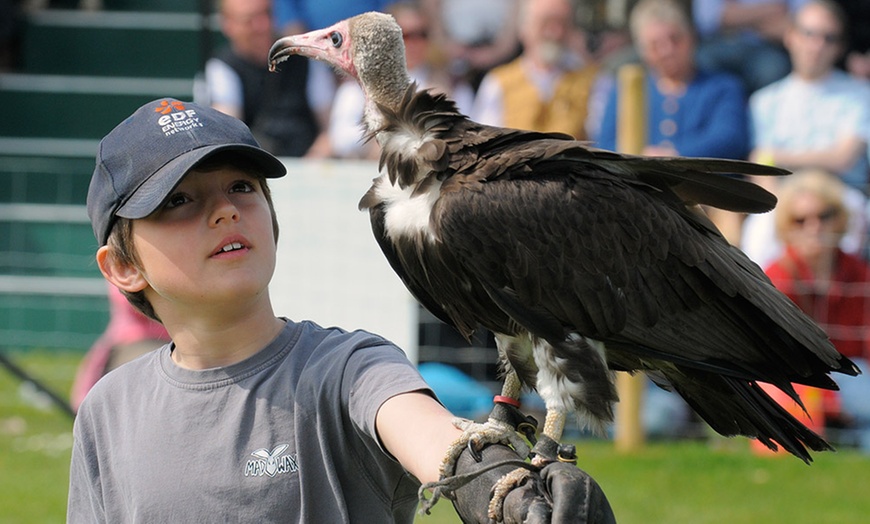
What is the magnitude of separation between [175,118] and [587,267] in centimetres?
123

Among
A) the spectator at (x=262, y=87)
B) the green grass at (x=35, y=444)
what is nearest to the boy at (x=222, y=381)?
the green grass at (x=35, y=444)

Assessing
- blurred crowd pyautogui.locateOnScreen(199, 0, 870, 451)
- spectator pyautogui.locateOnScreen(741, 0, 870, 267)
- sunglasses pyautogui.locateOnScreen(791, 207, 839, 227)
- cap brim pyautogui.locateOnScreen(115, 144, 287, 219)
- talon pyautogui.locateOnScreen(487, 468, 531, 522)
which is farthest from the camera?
spectator pyautogui.locateOnScreen(741, 0, 870, 267)

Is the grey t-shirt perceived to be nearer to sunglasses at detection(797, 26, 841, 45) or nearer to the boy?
the boy

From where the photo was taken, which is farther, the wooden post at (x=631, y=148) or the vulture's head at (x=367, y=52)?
the wooden post at (x=631, y=148)

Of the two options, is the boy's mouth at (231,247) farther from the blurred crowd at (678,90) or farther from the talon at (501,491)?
the blurred crowd at (678,90)

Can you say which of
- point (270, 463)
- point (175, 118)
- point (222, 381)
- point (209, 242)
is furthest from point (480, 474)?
point (175, 118)

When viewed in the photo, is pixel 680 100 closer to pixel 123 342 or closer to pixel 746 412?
pixel 123 342

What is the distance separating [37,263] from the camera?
979 centimetres

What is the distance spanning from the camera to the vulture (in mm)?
2996

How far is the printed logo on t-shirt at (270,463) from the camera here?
2246 mm

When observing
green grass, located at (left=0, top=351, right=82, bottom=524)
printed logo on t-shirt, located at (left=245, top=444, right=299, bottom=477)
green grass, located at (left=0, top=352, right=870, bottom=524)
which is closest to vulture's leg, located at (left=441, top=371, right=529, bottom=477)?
printed logo on t-shirt, located at (left=245, top=444, right=299, bottom=477)

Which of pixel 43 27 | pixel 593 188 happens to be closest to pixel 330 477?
pixel 593 188

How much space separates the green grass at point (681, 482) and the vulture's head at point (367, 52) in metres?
2.81

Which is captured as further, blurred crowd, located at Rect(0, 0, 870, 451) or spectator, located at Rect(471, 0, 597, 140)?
spectator, located at Rect(471, 0, 597, 140)
